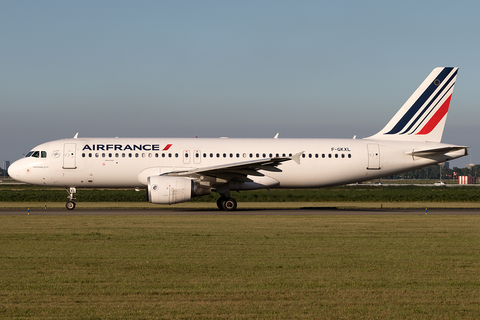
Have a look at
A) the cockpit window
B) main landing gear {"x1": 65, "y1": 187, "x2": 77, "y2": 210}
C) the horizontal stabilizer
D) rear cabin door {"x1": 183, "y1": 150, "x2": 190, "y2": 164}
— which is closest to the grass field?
main landing gear {"x1": 65, "y1": 187, "x2": 77, "y2": 210}

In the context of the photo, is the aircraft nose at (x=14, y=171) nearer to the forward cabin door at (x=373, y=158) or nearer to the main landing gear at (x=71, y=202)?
the main landing gear at (x=71, y=202)

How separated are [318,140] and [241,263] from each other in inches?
768

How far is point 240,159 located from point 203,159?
2.03m

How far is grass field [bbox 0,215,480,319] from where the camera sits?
7062 mm

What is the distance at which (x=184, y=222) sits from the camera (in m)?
19.8

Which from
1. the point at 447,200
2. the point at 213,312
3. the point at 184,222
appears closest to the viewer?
the point at 213,312

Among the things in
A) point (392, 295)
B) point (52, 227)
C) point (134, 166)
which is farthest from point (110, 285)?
point (134, 166)

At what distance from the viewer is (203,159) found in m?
27.6

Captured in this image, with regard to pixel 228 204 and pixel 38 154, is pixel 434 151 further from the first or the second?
pixel 38 154

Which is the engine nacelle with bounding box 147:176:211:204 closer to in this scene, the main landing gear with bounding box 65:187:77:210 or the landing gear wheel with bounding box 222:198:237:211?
the landing gear wheel with bounding box 222:198:237:211

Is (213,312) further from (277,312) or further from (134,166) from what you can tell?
(134,166)

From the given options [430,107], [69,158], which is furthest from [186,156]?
[430,107]

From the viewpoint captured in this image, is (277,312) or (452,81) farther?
(452,81)

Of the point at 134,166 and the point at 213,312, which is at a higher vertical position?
the point at 134,166
